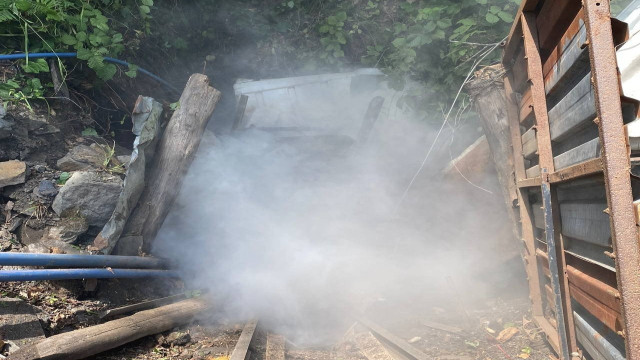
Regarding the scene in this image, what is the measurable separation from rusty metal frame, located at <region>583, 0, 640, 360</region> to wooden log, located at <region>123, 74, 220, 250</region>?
3.66 metres

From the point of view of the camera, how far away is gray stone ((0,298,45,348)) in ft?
9.08

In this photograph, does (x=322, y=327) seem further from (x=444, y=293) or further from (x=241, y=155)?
(x=241, y=155)

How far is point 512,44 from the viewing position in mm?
3445

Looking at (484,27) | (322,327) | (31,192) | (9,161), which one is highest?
(484,27)

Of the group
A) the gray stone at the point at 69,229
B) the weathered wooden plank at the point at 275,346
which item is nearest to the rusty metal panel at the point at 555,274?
the weathered wooden plank at the point at 275,346

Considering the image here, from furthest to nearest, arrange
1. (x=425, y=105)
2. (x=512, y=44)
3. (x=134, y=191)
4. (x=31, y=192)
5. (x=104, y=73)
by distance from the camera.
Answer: (x=425, y=105), (x=104, y=73), (x=134, y=191), (x=31, y=192), (x=512, y=44)

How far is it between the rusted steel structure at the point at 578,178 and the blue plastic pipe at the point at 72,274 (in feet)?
11.3

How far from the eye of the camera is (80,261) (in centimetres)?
332

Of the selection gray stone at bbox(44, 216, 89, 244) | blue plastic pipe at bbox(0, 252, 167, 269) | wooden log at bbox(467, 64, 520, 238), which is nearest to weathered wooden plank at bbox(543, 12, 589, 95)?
wooden log at bbox(467, 64, 520, 238)

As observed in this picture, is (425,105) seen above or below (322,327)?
above

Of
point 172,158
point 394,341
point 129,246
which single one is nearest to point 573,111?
point 394,341

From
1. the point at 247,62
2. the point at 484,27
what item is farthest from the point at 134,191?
the point at 484,27

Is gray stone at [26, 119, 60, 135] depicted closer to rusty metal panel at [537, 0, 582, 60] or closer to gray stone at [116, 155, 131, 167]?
gray stone at [116, 155, 131, 167]

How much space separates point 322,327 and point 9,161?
3589 millimetres
